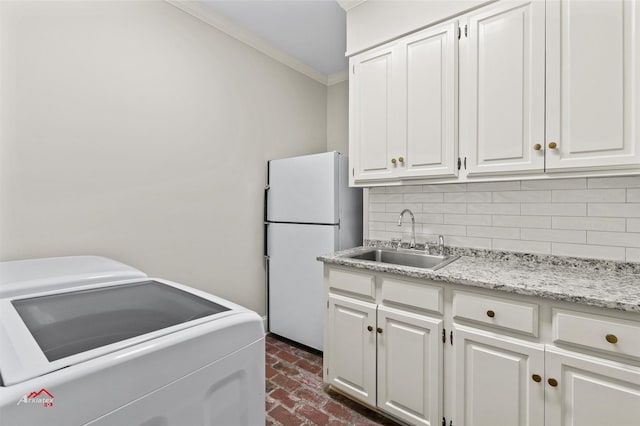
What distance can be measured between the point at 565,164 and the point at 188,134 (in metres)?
2.43

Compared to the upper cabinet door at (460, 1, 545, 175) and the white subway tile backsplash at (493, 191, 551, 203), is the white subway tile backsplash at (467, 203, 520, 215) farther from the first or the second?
the upper cabinet door at (460, 1, 545, 175)

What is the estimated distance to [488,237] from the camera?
76.9 inches

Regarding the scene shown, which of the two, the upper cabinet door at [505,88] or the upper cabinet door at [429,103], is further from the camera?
the upper cabinet door at [429,103]

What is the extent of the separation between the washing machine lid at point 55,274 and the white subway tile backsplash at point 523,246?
6.60 ft

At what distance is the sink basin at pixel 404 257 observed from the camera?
2.04 m

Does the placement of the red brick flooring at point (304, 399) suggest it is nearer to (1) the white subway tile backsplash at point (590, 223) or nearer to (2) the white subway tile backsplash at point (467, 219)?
(2) the white subway tile backsplash at point (467, 219)

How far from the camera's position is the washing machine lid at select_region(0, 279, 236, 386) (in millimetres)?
531

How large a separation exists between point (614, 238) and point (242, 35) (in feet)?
10.0

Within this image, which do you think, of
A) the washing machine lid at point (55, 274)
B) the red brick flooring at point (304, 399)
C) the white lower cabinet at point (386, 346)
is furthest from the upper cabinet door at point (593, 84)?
the washing machine lid at point (55, 274)

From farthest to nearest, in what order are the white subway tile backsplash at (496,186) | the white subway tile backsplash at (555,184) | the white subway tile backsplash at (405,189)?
the white subway tile backsplash at (405,189) → the white subway tile backsplash at (496,186) → the white subway tile backsplash at (555,184)

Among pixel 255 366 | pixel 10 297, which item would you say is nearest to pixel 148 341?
pixel 255 366

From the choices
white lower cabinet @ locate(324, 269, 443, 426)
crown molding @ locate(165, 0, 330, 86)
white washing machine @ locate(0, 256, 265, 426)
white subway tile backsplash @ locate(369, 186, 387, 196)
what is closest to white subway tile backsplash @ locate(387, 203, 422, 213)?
white subway tile backsplash @ locate(369, 186, 387, 196)

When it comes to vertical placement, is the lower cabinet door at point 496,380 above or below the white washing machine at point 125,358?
below

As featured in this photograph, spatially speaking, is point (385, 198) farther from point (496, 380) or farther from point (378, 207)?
point (496, 380)
